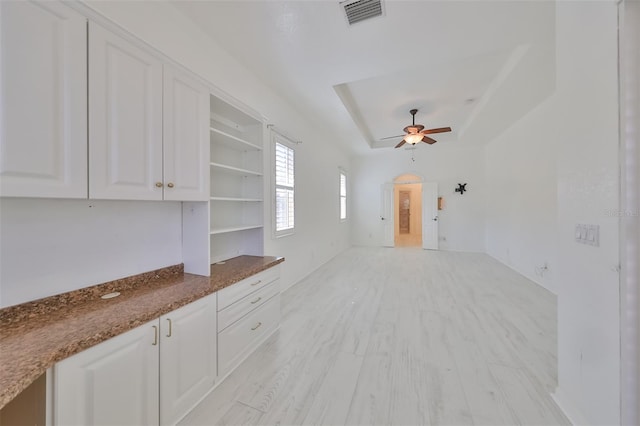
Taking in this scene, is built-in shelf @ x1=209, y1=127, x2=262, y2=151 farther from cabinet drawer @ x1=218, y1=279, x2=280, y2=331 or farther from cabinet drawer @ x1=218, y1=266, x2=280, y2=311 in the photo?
cabinet drawer @ x1=218, y1=279, x2=280, y2=331

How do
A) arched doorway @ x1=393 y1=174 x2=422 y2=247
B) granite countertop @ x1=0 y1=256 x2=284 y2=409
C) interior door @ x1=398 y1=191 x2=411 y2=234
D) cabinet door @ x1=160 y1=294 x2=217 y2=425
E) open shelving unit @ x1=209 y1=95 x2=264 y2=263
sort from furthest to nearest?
interior door @ x1=398 y1=191 x2=411 y2=234, arched doorway @ x1=393 y1=174 x2=422 y2=247, open shelving unit @ x1=209 y1=95 x2=264 y2=263, cabinet door @ x1=160 y1=294 x2=217 y2=425, granite countertop @ x1=0 y1=256 x2=284 y2=409

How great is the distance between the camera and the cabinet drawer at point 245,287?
69.1 inches

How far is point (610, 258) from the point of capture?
1166 millimetres

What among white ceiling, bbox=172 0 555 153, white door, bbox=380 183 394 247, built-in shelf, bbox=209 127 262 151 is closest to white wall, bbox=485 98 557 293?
white ceiling, bbox=172 0 555 153

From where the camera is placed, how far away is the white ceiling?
1.97 metres

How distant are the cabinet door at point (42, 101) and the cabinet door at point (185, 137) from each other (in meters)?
0.44

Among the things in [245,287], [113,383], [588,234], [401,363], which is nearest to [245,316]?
[245,287]

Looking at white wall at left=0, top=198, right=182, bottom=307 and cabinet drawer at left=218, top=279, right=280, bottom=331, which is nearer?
white wall at left=0, top=198, right=182, bottom=307

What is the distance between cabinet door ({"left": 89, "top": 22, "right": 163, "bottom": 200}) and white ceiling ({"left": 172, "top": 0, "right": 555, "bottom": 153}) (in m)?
0.95

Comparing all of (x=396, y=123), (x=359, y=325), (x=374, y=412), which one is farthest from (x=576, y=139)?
(x=396, y=123)

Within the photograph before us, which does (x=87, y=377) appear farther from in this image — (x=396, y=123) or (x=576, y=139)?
(x=396, y=123)

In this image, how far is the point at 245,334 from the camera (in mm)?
1997

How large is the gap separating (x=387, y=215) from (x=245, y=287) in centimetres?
608

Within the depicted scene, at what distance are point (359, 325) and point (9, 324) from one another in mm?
2523
